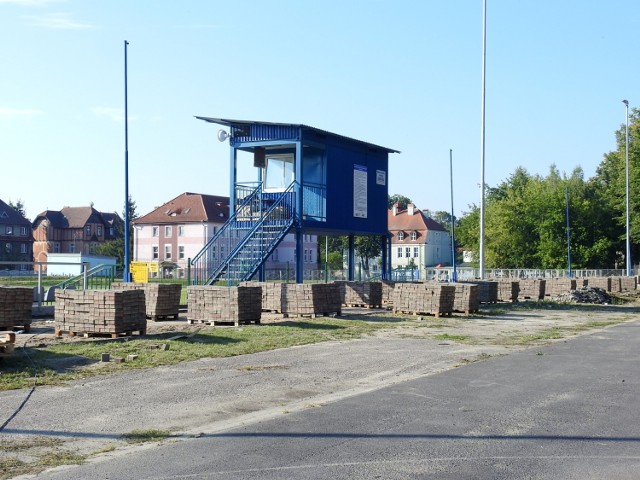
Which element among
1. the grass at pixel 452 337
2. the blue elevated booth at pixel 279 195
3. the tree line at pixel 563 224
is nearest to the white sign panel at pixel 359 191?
the blue elevated booth at pixel 279 195

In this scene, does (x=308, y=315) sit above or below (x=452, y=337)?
above

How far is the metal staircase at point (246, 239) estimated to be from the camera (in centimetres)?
3003

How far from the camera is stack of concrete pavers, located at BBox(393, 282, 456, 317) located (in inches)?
1143

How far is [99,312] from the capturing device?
18656 mm

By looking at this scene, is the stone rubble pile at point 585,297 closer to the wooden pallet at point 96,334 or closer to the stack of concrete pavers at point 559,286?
the stack of concrete pavers at point 559,286

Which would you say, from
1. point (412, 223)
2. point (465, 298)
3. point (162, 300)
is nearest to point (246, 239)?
point (162, 300)

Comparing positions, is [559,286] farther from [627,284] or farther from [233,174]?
[233,174]

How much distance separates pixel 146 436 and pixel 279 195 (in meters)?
22.6

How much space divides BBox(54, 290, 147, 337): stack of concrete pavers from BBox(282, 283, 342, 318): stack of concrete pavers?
848 cm

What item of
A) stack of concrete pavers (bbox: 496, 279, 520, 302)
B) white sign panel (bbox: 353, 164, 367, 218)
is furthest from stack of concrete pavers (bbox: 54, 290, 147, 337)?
stack of concrete pavers (bbox: 496, 279, 520, 302)

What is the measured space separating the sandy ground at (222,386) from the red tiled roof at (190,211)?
74.3 metres

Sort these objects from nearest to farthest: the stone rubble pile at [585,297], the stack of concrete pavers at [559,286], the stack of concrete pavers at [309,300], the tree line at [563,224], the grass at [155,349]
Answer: the grass at [155,349] < the stack of concrete pavers at [309,300] < the stone rubble pile at [585,297] < the stack of concrete pavers at [559,286] < the tree line at [563,224]

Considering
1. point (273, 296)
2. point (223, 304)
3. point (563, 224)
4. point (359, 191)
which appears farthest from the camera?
point (563, 224)

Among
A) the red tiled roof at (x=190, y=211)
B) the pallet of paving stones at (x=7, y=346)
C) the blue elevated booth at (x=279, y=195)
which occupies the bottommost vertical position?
the pallet of paving stones at (x=7, y=346)
